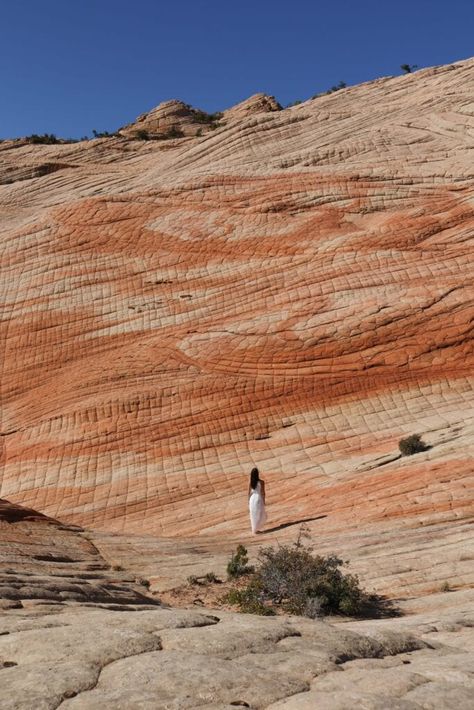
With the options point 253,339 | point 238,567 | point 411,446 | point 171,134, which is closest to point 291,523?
point 238,567

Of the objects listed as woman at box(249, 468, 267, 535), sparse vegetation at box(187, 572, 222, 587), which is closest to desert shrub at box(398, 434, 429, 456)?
woman at box(249, 468, 267, 535)

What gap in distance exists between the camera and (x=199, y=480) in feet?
52.5

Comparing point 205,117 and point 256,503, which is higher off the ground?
point 205,117

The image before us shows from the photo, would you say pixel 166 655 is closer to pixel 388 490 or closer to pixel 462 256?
pixel 388 490

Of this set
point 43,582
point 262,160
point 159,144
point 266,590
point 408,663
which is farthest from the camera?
point 159,144

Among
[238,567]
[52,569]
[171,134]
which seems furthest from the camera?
[171,134]

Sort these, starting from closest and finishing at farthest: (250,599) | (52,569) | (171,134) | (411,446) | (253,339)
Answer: (250,599), (52,569), (411,446), (253,339), (171,134)

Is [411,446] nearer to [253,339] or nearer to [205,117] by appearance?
[253,339]

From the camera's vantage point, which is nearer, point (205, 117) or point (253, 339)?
point (253, 339)

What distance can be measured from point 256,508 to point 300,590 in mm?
3626

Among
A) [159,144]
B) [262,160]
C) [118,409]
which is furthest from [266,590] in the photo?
[159,144]

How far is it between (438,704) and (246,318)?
50.8 ft

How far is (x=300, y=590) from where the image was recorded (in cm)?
891

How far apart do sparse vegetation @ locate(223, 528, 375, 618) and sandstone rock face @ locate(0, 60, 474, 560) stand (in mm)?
2165
